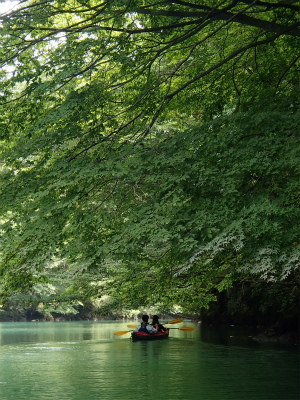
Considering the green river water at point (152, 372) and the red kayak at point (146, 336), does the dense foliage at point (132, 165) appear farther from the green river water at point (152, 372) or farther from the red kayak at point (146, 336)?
the red kayak at point (146, 336)

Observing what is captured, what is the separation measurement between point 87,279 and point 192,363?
13.5 feet

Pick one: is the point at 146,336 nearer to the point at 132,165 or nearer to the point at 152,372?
the point at 152,372

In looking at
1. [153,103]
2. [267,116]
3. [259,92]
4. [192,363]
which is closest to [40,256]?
[153,103]

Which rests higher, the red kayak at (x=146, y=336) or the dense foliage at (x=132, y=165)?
the dense foliage at (x=132, y=165)

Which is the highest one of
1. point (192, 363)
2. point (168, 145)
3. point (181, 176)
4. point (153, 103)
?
point (153, 103)

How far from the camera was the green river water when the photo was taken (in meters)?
9.48

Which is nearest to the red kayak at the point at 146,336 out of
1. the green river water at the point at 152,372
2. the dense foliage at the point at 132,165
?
the green river water at the point at 152,372

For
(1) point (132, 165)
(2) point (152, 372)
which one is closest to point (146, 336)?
(2) point (152, 372)

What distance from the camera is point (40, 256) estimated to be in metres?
8.16

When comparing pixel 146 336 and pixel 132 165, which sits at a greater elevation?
pixel 132 165

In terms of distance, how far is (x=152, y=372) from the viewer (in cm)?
1209

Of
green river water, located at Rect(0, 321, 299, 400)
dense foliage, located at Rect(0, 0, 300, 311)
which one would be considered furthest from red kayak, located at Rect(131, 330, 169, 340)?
dense foliage, located at Rect(0, 0, 300, 311)

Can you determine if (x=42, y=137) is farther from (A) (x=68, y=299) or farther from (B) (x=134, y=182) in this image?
(A) (x=68, y=299)

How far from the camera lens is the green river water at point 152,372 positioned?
31.1 feet
